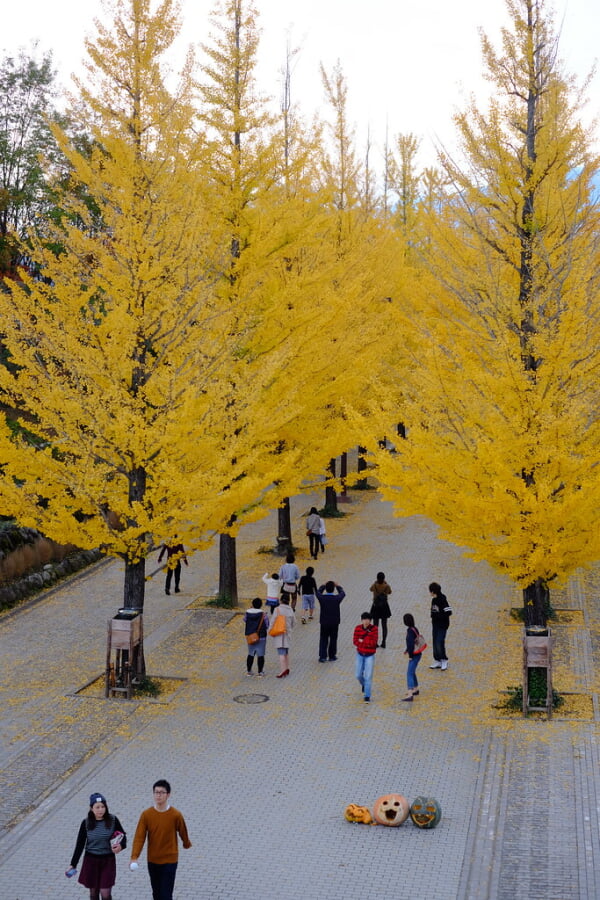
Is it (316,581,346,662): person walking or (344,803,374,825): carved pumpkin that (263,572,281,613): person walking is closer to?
(316,581,346,662): person walking

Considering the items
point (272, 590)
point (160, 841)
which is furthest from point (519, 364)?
point (160, 841)

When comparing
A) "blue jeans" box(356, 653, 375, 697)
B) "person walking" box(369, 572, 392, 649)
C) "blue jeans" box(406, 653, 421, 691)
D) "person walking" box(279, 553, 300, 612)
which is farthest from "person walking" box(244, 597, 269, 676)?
"person walking" box(279, 553, 300, 612)

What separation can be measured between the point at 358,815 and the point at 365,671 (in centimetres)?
374

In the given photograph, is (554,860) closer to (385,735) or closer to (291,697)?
(385,735)

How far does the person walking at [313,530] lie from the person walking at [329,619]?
6666 millimetres

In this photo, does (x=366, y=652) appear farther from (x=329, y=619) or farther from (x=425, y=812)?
(x=425, y=812)

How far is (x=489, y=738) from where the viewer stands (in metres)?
12.7

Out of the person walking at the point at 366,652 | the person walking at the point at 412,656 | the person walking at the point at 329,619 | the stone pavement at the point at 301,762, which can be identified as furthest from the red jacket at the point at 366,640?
the person walking at the point at 329,619

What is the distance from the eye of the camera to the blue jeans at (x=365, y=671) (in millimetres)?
13977

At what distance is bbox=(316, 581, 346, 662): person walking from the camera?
51.1 feet

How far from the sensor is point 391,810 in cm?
1028

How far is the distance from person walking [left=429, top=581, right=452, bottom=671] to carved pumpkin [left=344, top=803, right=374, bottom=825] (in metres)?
5.13

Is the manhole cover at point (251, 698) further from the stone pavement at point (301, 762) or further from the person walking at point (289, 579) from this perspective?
the person walking at point (289, 579)

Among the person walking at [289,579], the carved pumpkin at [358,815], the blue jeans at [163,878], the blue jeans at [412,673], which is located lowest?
the carved pumpkin at [358,815]
